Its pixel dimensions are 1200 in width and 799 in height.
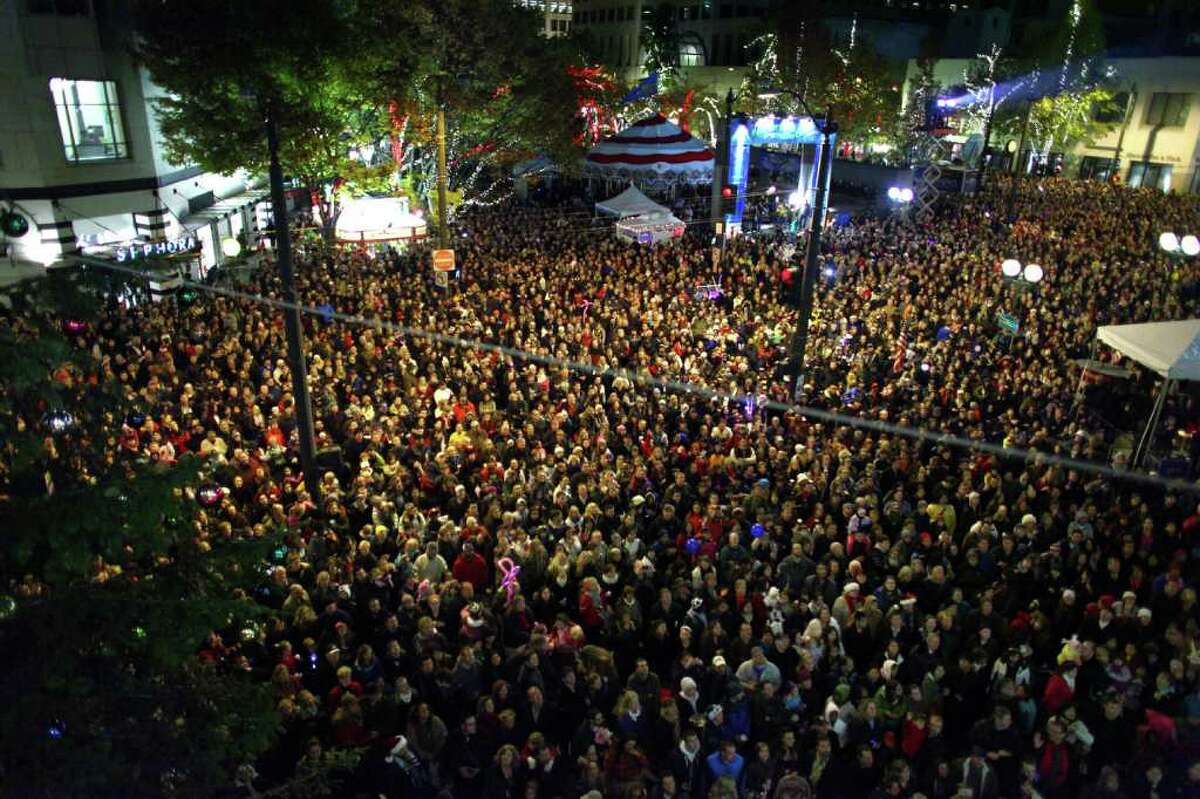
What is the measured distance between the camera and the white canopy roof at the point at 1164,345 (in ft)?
36.1

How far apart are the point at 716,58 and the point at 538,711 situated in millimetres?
65698

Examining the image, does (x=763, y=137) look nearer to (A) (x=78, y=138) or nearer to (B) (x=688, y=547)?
(A) (x=78, y=138)

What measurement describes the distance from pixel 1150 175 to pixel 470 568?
4936 centimetres

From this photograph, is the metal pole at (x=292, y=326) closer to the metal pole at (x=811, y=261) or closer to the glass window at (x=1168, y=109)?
the metal pole at (x=811, y=261)

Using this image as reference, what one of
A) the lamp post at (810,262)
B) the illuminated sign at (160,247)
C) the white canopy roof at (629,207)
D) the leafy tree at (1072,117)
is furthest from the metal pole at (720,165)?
the leafy tree at (1072,117)

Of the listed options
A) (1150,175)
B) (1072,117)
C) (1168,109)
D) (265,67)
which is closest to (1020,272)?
(265,67)


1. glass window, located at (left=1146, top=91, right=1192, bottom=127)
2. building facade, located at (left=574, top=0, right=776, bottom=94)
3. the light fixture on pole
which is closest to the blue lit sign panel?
the light fixture on pole

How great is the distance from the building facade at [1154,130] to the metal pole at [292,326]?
46.8m

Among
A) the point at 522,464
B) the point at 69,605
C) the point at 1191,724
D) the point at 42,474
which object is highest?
the point at 42,474

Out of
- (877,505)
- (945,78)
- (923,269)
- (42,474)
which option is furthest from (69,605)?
(945,78)

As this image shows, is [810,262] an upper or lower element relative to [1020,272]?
upper

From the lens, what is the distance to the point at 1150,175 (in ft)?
145

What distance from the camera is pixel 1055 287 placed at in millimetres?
19578

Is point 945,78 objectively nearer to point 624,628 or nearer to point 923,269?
point 923,269
